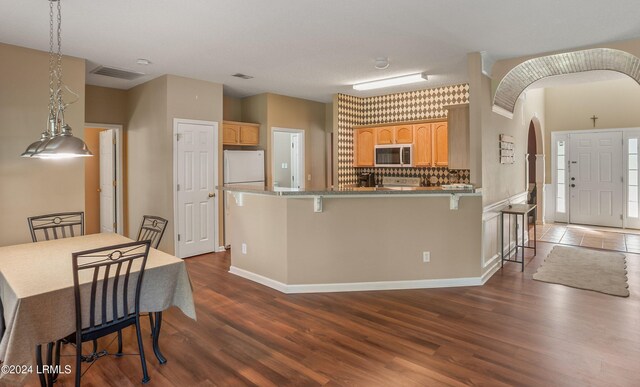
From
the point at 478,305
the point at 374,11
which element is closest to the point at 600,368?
the point at 478,305

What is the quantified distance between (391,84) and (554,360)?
13.3 feet

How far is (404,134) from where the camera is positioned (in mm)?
6379

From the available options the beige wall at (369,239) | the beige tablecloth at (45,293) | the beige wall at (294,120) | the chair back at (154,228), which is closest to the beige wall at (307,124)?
the beige wall at (294,120)

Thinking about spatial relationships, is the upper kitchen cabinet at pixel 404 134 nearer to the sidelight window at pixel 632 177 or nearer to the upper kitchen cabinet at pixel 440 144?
the upper kitchen cabinet at pixel 440 144

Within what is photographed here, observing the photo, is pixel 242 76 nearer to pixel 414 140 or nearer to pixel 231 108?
pixel 231 108

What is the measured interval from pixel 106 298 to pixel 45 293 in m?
0.31

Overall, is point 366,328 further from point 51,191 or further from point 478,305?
point 51,191

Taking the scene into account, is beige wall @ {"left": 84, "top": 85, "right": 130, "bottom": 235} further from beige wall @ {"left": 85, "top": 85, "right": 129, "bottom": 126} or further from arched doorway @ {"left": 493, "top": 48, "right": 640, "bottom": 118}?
arched doorway @ {"left": 493, "top": 48, "right": 640, "bottom": 118}

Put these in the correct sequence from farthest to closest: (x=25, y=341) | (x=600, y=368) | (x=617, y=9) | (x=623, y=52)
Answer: (x=623, y=52)
(x=617, y=9)
(x=600, y=368)
(x=25, y=341)

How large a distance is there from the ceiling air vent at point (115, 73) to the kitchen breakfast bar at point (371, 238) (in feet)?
8.21

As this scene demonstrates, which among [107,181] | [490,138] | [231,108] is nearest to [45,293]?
[490,138]

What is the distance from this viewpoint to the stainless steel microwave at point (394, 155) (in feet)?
20.6

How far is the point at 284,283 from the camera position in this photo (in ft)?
13.3

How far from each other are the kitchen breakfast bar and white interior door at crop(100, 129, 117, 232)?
10.8ft
